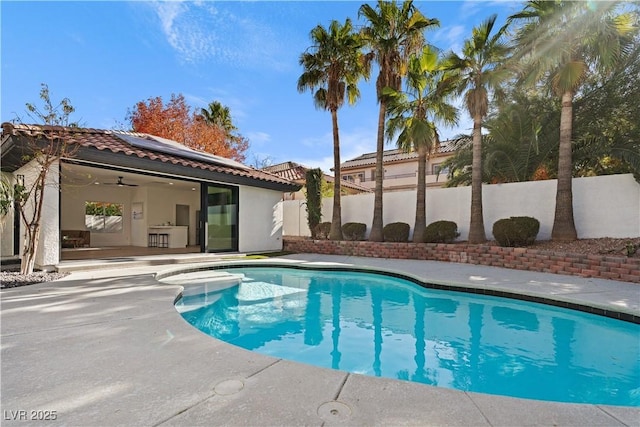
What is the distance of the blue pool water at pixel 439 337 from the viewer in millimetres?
3727

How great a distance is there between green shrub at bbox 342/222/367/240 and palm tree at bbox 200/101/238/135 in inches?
696

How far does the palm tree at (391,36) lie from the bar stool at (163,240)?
37.8 feet

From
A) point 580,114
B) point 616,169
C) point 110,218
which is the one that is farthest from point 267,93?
point 616,169

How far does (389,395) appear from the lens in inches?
98.4

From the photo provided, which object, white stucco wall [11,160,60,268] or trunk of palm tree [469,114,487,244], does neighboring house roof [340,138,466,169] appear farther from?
white stucco wall [11,160,60,268]

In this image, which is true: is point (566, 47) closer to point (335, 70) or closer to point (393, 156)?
point (335, 70)

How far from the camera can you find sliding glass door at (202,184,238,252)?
41.3 feet

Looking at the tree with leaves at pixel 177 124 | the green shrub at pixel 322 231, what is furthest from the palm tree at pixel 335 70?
the tree with leaves at pixel 177 124

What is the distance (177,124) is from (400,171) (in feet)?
61.0

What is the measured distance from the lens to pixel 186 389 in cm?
258

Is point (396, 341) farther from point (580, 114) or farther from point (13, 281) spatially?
A: point (580, 114)

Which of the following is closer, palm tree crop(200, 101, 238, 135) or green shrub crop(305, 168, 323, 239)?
green shrub crop(305, 168, 323, 239)

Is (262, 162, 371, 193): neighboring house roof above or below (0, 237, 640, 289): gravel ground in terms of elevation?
above

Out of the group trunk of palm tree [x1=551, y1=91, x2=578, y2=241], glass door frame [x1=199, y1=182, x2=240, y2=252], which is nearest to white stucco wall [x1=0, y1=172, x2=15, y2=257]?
glass door frame [x1=199, y1=182, x2=240, y2=252]
